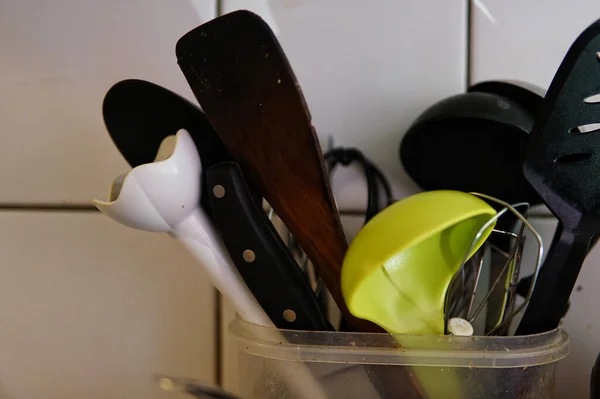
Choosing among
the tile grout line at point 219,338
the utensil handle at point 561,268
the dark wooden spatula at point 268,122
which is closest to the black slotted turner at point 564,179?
the utensil handle at point 561,268

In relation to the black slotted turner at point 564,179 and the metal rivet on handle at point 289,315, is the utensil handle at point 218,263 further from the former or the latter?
the black slotted turner at point 564,179

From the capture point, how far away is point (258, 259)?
13.5 inches

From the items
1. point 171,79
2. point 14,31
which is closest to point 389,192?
point 171,79

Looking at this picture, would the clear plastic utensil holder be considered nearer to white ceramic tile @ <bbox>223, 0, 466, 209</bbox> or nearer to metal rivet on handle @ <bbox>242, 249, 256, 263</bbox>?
metal rivet on handle @ <bbox>242, 249, 256, 263</bbox>

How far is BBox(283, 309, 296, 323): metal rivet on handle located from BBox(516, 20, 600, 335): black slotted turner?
0.14m

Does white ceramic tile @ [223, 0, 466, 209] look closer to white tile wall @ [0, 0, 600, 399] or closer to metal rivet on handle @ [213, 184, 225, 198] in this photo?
white tile wall @ [0, 0, 600, 399]

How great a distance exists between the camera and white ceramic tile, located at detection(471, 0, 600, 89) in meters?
0.47

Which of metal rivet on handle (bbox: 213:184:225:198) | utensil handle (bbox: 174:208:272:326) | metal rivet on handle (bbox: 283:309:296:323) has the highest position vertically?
metal rivet on handle (bbox: 213:184:225:198)

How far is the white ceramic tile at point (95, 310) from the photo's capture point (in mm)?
506

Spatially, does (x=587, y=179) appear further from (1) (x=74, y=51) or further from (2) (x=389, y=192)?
(1) (x=74, y=51)

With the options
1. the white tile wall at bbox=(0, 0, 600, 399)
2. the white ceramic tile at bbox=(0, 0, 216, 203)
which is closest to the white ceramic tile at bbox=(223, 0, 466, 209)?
the white tile wall at bbox=(0, 0, 600, 399)

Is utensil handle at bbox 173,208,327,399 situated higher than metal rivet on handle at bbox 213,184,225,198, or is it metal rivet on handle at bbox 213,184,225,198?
metal rivet on handle at bbox 213,184,225,198

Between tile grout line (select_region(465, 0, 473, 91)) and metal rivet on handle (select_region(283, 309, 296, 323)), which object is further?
tile grout line (select_region(465, 0, 473, 91))

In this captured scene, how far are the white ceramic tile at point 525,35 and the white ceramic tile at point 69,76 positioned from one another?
0.86 ft
